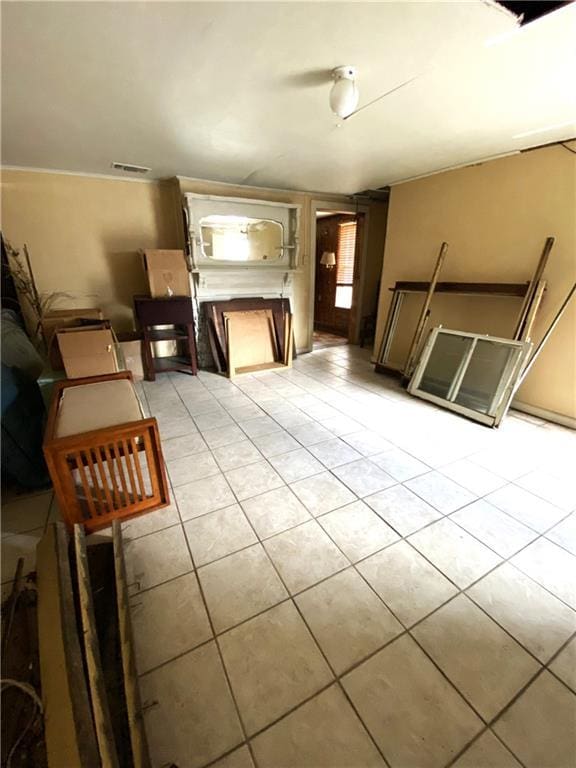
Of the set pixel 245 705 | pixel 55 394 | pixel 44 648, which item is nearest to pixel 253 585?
pixel 245 705

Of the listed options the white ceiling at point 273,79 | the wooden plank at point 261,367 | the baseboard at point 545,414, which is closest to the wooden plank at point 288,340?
the wooden plank at point 261,367

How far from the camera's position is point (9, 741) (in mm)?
865

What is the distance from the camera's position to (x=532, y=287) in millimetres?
2619

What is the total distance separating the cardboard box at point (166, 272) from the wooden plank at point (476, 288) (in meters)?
2.61

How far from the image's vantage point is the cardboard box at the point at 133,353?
11.6 feet

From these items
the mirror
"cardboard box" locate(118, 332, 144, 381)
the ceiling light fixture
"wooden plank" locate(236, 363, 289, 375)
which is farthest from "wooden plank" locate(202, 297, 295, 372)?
the ceiling light fixture

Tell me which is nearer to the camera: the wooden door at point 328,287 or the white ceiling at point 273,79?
the white ceiling at point 273,79

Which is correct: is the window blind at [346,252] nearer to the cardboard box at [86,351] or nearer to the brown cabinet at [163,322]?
the brown cabinet at [163,322]

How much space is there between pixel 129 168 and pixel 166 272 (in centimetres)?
102

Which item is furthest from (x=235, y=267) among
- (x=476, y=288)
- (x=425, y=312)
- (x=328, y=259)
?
(x=476, y=288)

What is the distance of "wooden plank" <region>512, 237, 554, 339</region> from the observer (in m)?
2.53

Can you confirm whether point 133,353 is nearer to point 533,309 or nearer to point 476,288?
point 476,288

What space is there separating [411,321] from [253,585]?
11.4 feet

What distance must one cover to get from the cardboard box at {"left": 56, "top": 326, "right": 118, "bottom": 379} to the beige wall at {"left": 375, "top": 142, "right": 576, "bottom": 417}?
335 cm
